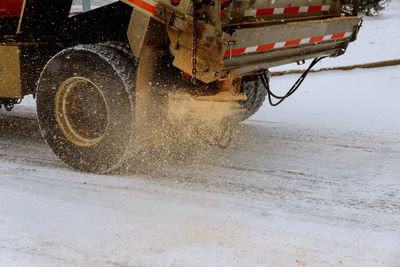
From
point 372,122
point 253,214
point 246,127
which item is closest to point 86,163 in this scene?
point 253,214

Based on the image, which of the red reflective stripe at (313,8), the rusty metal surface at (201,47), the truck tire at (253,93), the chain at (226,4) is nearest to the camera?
the rusty metal surface at (201,47)

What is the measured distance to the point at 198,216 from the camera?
3.21 meters

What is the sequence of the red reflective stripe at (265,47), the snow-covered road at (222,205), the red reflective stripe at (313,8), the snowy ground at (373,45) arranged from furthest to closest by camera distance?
the snowy ground at (373,45)
the red reflective stripe at (313,8)
the red reflective stripe at (265,47)
the snow-covered road at (222,205)

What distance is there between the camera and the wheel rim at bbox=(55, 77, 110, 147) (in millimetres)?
4164

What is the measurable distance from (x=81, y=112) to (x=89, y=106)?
13 cm

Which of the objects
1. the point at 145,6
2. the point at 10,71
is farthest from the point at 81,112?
the point at 145,6

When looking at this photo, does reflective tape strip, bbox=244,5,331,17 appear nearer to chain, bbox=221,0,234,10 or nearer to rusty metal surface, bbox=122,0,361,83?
rusty metal surface, bbox=122,0,361,83

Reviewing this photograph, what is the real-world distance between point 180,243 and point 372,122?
3723 mm

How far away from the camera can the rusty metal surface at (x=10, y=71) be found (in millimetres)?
4398

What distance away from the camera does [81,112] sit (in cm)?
430

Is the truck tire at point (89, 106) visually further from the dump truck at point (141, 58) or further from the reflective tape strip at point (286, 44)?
the reflective tape strip at point (286, 44)

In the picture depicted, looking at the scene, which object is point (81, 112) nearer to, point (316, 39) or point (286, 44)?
point (286, 44)

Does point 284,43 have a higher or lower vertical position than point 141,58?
higher

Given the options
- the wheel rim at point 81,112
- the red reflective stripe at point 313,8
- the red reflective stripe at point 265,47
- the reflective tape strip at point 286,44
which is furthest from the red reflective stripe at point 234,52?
the wheel rim at point 81,112
